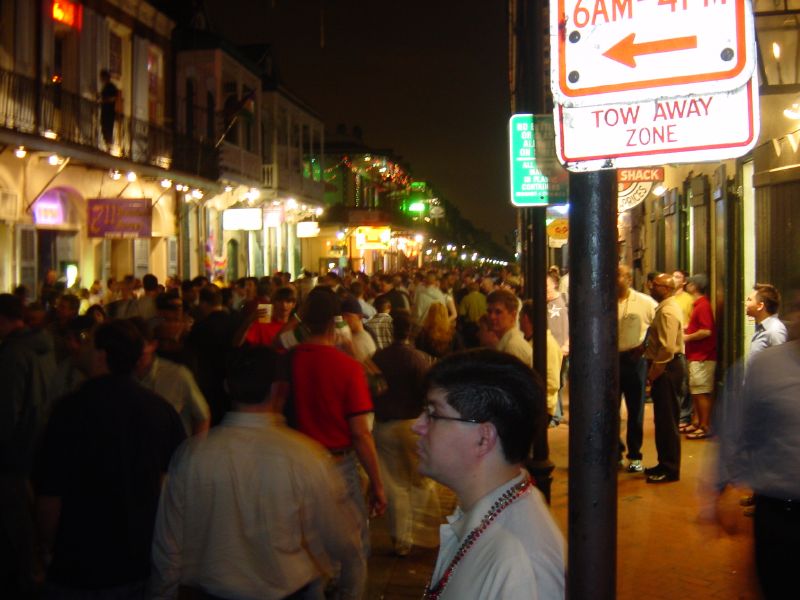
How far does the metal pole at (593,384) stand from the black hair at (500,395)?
1.48 ft

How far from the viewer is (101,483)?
13.0 feet

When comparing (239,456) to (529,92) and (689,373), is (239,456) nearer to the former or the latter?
(529,92)

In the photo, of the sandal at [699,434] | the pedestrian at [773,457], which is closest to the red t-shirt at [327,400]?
the pedestrian at [773,457]

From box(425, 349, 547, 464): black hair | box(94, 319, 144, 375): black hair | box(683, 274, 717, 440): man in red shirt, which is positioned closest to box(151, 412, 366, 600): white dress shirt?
box(94, 319, 144, 375): black hair

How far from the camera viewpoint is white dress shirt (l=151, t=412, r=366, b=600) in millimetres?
3525

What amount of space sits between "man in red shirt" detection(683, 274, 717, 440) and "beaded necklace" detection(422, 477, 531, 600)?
29.5ft

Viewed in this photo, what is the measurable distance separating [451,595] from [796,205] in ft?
24.5

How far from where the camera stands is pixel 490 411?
228 cm

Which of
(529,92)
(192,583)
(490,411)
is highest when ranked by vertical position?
(529,92)

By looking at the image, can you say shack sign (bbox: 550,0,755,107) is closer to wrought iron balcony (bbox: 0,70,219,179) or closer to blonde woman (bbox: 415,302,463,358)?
blonde woman (bbox: 415,302,463,358)

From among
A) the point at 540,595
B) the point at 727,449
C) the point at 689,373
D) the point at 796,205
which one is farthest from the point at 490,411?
the point at 689,373

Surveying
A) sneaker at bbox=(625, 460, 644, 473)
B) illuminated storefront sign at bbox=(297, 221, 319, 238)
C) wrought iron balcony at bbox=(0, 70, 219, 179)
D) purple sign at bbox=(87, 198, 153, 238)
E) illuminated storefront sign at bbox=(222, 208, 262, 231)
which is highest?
wrought iron balcony at bbox=(0, 70, 219, 179)

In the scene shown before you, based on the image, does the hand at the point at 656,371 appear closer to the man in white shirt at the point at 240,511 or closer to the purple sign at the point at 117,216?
the man in white shirt at the point at 240,511

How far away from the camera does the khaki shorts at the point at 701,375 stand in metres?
10.6
